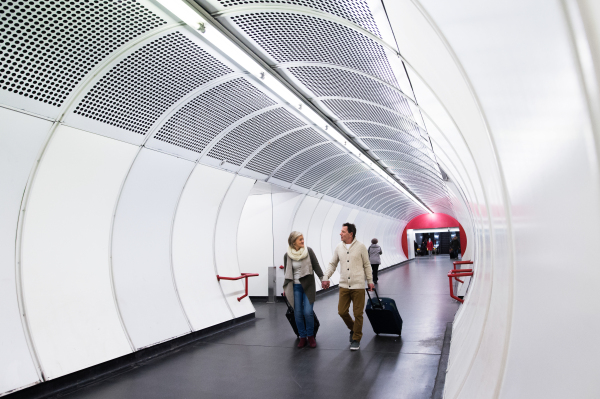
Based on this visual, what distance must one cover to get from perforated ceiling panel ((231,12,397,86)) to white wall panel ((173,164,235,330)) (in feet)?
12.2

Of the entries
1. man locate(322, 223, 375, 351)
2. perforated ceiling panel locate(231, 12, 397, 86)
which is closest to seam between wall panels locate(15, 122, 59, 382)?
perforated ceiling panel locate(231, 12, 397, 86)

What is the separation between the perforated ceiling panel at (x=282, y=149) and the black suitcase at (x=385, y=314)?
14.0ft

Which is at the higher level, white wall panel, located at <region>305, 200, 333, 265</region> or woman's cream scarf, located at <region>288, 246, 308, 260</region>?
white wall panel, located at <region>305, 200, 333, 265</region>

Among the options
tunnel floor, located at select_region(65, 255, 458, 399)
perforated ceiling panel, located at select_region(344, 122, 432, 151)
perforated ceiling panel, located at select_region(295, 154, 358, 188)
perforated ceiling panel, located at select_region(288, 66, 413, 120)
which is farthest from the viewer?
perforated ceiling panel, located at select_region(295, 154, 358, 188)

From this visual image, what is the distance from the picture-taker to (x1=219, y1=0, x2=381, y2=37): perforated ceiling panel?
466 cm

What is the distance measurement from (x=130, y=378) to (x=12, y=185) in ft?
9.91

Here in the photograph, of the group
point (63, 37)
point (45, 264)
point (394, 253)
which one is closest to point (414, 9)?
point (63, 37)

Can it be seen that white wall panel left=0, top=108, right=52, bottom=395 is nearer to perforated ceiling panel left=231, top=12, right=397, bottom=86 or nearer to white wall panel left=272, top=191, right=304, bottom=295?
perforated ceiling panel left=231, top=12, right=397, bottom=86

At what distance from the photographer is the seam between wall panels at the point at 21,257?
5367mm

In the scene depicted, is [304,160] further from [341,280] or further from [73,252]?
[73,252]

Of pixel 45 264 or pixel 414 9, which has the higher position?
pixel 414 9

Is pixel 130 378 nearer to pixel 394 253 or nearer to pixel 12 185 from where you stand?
pixel 12 185

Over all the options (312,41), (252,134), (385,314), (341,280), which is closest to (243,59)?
(312,41)

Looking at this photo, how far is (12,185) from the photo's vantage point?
212 inches
